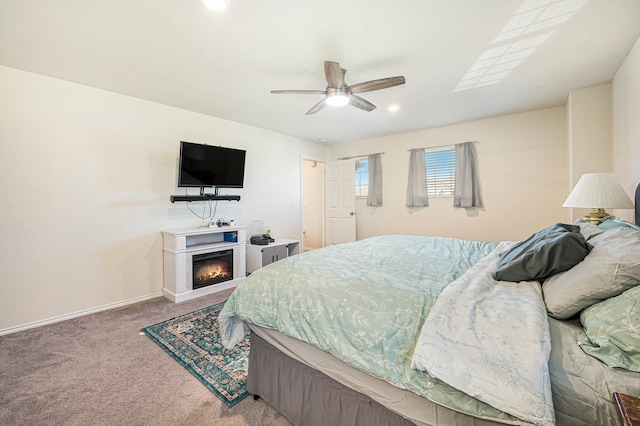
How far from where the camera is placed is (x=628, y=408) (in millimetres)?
681

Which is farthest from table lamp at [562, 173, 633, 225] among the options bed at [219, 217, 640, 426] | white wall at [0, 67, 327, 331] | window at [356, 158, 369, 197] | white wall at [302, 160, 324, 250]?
white wall at [302, 160, 324, 250]

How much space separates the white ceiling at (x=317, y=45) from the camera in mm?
1849

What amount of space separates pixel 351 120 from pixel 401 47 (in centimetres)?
203

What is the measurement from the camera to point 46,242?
9.17ft

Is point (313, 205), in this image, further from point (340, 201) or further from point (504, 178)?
point (504, 178)

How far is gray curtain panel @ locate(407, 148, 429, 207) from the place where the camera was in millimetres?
4891

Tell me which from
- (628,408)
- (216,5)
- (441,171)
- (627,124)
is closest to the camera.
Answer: (628,408)

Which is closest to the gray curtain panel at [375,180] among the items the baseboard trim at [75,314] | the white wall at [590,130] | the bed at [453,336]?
the white wall at [590,130]

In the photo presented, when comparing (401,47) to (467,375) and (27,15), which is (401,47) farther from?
(27,15)

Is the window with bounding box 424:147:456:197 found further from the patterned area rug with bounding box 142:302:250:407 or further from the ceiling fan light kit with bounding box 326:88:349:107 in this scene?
the patterned area rug with bounding box 142:302:250:407

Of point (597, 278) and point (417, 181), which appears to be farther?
point (417, 181)

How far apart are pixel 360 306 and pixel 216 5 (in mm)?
2126

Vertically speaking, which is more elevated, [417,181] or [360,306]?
[417,181]

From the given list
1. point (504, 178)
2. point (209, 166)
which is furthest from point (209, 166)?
point (504, 178)
